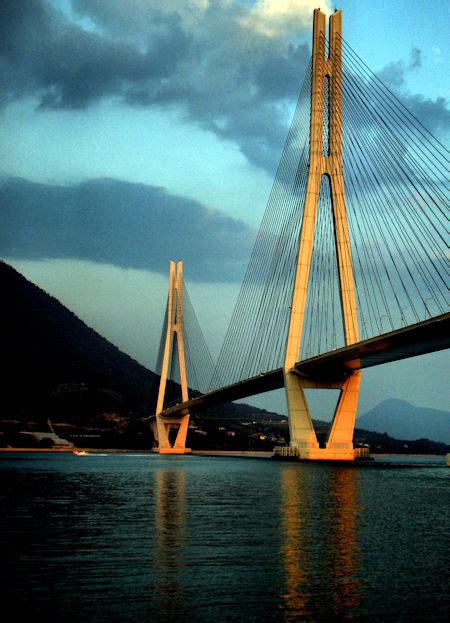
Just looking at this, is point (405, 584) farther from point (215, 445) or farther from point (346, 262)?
point (215, 445)

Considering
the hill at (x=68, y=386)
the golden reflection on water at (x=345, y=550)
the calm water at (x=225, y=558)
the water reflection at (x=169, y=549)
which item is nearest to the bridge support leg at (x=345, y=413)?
the golden reflection on water at (x=345, y=550)

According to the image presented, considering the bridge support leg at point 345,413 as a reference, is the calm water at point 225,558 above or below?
below

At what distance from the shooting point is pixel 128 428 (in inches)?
→ 5610

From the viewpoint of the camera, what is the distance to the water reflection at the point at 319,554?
35.2 feet

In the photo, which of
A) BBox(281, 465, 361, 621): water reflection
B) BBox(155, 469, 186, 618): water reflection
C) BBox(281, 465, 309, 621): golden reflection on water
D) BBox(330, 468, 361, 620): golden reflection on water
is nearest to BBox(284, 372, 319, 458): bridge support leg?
BBox(330, 468, 361, 620): golden reflection on water

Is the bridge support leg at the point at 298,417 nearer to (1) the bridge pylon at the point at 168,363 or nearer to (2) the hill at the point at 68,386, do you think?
(1) the bridge pylon at the point at 168,363

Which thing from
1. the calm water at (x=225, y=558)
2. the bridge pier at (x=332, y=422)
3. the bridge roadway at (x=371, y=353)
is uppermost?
the bridge roadway at (x=371, y=353)

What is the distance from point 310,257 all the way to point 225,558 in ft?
114

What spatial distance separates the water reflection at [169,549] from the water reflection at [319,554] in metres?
1.47

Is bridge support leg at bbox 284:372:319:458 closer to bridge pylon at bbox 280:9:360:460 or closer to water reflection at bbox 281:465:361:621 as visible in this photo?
bridge pylon at bbox 280:9:360:460

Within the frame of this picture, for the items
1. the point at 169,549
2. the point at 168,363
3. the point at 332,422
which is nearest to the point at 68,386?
the point at 168,363

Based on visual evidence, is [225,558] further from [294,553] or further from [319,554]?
[319,554]

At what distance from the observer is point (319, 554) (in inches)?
579

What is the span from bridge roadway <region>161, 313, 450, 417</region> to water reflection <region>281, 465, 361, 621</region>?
10.9 metres
